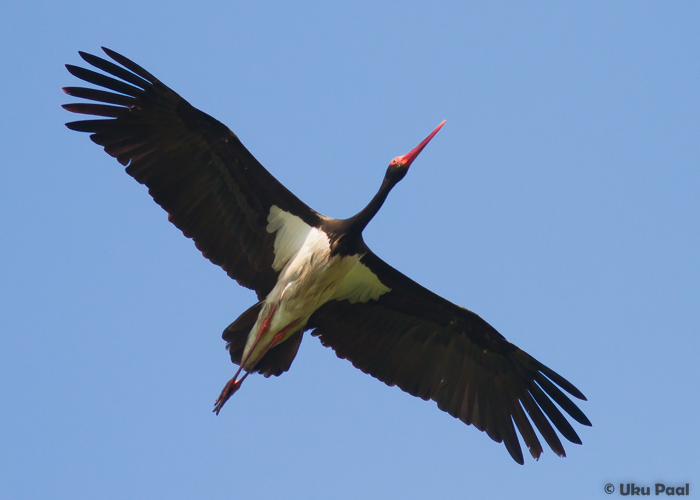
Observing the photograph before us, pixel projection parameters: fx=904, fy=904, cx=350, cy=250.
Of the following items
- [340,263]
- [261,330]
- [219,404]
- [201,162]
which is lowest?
[219,404]

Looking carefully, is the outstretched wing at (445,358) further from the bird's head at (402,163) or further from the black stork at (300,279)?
the bird's head at (402,163)

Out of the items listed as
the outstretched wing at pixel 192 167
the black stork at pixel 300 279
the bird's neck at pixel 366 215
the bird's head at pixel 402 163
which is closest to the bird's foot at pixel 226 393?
the black stork at pixel 300 279

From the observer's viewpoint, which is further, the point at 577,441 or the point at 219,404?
the point at 577,441

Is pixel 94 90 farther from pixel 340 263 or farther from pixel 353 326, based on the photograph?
pixel 353 326

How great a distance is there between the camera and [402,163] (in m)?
11.6

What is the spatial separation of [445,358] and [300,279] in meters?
2.53

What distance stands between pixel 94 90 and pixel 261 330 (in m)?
3.49

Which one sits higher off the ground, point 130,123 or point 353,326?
point 130,123

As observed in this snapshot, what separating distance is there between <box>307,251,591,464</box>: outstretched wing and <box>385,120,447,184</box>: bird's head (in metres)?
1.43

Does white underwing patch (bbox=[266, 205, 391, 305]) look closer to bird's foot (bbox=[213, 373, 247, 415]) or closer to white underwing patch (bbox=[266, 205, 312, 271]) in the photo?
white underwing patch (bbox=[266, 205, 312, 271])

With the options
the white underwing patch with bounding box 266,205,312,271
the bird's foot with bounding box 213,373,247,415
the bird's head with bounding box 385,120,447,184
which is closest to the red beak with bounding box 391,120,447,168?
the bird's head with bounding box 385,120,447,184

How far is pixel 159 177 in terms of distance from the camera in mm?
11055

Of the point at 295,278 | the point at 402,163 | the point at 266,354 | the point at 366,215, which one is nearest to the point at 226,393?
the point at 266,354

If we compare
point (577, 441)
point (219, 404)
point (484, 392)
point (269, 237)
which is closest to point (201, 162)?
point (269, 237)
